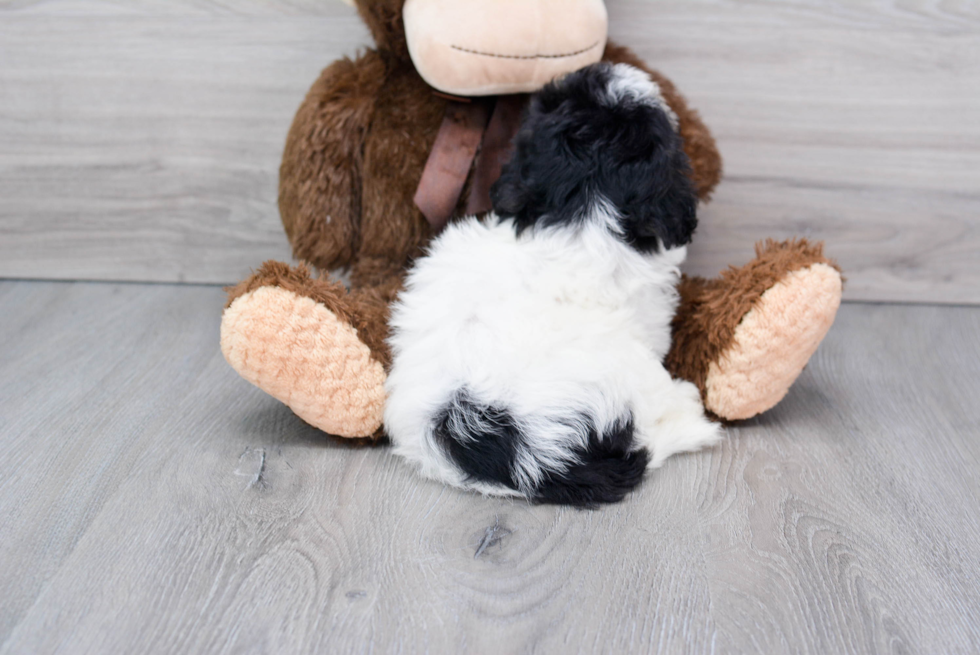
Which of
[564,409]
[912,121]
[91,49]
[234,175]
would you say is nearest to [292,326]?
[564,409]

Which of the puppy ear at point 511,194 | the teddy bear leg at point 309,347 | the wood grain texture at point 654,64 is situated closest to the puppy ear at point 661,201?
the puppy ear at point 511,194

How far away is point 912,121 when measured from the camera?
1.22 meters

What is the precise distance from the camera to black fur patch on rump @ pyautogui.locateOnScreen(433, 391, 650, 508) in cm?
77

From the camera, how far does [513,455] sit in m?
0.76

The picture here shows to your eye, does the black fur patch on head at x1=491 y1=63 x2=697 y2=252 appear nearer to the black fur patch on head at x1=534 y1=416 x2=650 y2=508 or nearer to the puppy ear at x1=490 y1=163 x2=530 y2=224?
the puppy ear at x1=490 y1=163 x2=530 y2=224

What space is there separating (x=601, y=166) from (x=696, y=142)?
0.82 feet

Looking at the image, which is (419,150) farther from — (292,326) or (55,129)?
(55,129)

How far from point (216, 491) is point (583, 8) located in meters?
0.69

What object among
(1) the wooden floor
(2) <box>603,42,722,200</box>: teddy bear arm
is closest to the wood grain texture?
(2) <box>603,42,722,200</box>: teddy bear arm

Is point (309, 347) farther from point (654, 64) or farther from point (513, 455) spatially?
point (654, 64)

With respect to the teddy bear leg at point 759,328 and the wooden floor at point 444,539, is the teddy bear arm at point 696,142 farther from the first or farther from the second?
Answer: the wooden floor at point 444,539

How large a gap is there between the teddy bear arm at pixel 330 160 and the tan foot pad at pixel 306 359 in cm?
21

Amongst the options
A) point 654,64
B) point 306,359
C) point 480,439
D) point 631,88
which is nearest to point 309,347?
point 306,359

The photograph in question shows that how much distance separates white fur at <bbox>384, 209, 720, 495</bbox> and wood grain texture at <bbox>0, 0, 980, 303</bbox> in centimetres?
47
